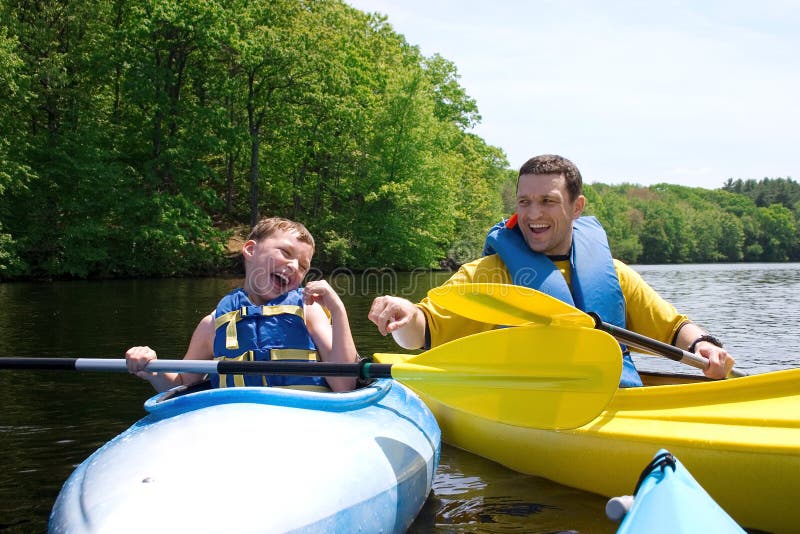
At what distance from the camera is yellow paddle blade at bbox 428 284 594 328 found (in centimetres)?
299

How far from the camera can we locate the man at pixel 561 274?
11.7ft

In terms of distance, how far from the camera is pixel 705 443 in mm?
2840

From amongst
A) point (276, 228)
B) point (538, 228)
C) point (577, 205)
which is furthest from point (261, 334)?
point (577, 205)

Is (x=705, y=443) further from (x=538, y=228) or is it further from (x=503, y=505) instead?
(x=538, y=228)

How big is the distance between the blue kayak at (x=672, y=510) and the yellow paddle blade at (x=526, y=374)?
0.92 m

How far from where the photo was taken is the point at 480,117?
122 feet

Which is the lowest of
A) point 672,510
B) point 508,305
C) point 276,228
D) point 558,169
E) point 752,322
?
point 752,322

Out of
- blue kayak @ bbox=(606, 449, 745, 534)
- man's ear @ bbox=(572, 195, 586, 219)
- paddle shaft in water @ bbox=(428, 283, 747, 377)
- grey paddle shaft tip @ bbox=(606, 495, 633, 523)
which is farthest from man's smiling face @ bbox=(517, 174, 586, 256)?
grey paddle shaft tip @ bbox=(606, 495, 633, 523)

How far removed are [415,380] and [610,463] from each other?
0.94 meters

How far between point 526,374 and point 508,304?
0.32 m

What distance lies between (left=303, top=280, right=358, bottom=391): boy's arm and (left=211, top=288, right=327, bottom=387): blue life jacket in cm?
4

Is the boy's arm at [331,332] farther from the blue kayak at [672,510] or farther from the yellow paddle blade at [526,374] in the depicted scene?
the blue kayak at [672,510]

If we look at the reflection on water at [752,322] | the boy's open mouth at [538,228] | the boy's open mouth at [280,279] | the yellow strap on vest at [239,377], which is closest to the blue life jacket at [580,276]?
the boy's open mouth at [538,228]

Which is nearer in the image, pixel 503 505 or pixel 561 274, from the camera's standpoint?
pixel 503 505
